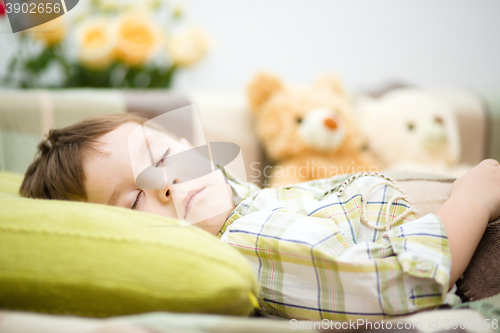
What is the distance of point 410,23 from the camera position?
156cm

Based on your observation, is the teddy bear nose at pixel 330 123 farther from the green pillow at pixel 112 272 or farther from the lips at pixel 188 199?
the green pillow at pixel 112 272

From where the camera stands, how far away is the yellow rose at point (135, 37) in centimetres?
124

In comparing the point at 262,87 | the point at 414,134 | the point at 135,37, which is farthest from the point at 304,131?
the point at 135,37

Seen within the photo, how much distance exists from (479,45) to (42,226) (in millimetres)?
1927

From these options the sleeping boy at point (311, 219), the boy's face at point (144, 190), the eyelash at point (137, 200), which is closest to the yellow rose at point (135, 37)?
the sleeping boy at point (311, 219)

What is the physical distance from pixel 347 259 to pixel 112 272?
0.33 metres

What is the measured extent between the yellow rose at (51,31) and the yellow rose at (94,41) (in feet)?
0.24

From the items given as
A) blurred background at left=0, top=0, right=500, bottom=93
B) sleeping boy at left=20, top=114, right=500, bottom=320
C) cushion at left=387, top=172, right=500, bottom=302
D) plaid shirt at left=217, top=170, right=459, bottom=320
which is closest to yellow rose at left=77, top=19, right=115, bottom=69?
blurred background at left=0, top=0, right=500, bottom=93

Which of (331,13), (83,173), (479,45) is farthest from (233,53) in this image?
(479,45)

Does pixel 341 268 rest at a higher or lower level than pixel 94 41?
lower

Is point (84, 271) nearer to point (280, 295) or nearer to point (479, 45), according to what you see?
point (280, 295)

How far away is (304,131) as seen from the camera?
1.01 meters

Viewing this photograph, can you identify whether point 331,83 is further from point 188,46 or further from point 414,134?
point 188,46

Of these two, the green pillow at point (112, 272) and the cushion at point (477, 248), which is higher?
the green pillow at point (112, 272)
